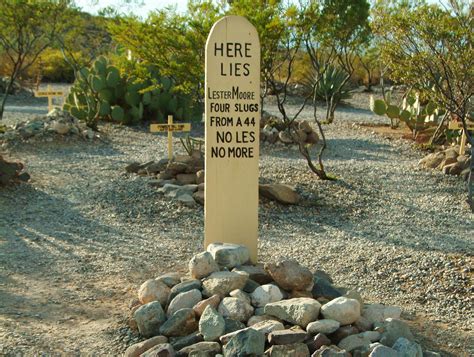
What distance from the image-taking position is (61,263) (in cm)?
591

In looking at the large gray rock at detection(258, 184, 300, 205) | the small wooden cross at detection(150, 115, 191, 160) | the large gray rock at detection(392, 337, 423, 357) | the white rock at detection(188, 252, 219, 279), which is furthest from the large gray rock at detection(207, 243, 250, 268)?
the small wooden cross at detection(150, 115, 191, 160)

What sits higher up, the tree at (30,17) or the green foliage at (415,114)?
the tree at (30,17)

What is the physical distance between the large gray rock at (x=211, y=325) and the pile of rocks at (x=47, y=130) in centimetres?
908

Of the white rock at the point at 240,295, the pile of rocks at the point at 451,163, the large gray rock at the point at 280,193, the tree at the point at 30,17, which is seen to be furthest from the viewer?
the tree at the point at 30,17

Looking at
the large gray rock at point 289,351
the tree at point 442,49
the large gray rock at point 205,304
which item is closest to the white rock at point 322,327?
the large gray rock at point 289,351

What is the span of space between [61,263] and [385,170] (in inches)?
234

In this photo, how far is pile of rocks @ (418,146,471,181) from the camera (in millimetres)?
9922

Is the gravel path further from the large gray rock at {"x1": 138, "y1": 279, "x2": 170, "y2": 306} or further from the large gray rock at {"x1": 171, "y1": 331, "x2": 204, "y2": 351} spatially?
the large gray rock at {"x1": 171, "y1": 331, "x2": 204, "y2": 351}

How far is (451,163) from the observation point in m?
10.3

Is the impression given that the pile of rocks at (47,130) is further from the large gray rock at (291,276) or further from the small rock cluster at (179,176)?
the large gray rock at (291,276)

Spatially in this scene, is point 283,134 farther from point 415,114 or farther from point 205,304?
point 205,304

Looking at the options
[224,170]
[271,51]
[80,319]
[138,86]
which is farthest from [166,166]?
[138,86]

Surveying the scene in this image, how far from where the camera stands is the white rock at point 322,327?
393 centimetres

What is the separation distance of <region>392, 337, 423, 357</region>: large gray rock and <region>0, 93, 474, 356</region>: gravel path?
504 mm
